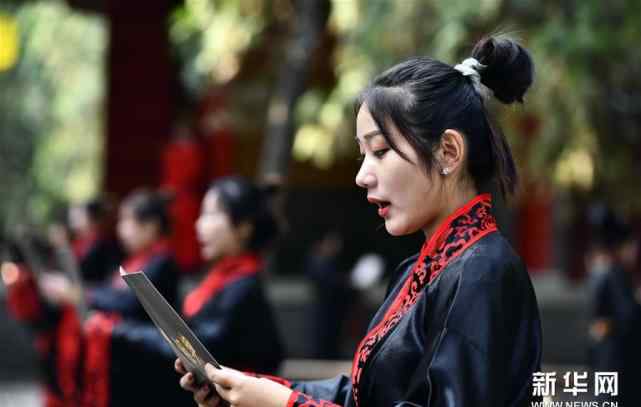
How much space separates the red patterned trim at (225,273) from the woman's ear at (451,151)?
8.00 feet

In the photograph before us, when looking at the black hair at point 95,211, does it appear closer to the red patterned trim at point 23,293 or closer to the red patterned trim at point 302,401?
the red patterned trim at point 23,293

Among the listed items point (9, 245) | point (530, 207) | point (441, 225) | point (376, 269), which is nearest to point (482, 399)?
point (441, 225)

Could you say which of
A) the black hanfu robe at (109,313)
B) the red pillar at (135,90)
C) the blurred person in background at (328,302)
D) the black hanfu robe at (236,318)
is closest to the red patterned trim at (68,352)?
the black hanfu robe at (109,313)

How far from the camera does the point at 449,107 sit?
226 centimetres

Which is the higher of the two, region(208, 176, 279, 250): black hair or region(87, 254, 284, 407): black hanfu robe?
region(208, 176, 279, 250): black hair

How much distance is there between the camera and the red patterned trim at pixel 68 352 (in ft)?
19.6

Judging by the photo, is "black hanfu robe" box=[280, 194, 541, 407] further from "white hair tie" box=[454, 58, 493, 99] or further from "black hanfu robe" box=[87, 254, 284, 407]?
"black hanfu robe" box=[87, 254, 284, 407]

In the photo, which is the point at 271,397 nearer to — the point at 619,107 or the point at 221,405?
the point at 221,405

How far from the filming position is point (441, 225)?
2.30 meters

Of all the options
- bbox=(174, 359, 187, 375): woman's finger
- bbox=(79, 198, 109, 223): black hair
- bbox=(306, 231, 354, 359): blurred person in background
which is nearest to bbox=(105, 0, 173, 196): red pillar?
bbox=(79, 198, 109, 223): black hair

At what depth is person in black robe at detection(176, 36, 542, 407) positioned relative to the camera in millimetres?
2086

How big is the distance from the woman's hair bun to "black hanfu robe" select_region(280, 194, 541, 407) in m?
0.26

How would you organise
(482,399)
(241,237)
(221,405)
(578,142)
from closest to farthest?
(482,399)
(221,405)
(241,237)
(578,142)

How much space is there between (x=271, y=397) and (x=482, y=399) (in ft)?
1.50
